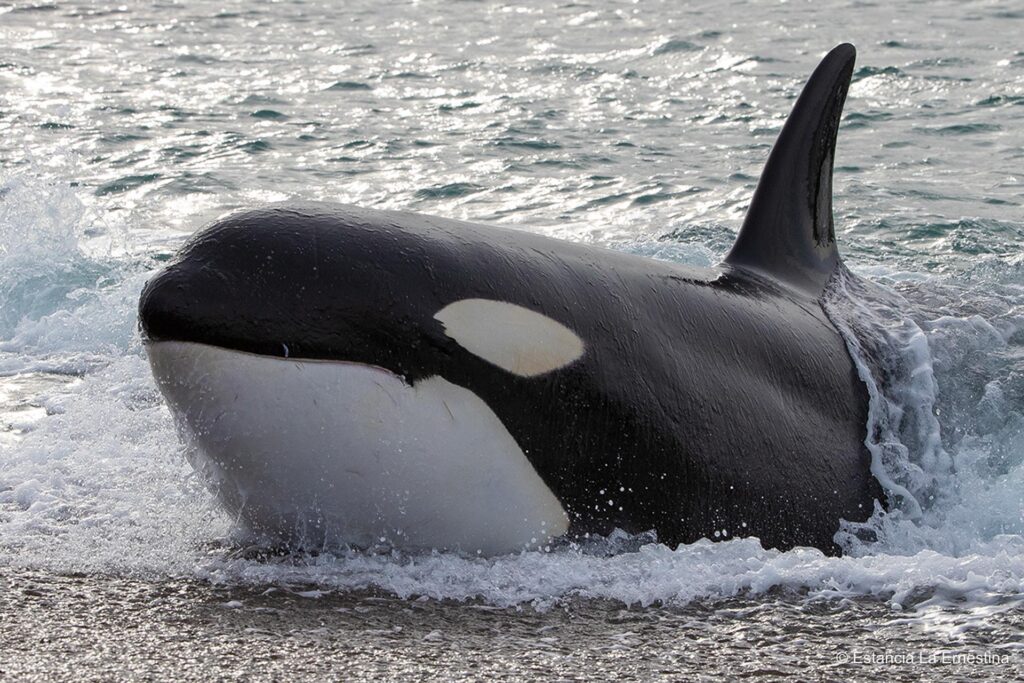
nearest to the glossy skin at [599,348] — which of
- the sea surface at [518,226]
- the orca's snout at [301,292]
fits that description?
the orca's snout at [301,292]

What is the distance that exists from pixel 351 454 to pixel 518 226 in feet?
31.8

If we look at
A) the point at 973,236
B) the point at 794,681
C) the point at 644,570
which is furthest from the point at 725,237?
the point at 794,681

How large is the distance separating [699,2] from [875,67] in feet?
23.6

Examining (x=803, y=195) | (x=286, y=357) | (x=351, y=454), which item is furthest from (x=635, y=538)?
(x=803, y=195)

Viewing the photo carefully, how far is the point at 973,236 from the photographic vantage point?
13.9 metres

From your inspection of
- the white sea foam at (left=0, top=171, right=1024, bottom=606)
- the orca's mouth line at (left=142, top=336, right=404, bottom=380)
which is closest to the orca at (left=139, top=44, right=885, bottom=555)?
the orca's mouth line at (left=142, top=336, right=404, bottom=380)

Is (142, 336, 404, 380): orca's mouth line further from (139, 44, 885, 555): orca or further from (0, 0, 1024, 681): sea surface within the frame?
(0, 0, 1024, 681): sea surface

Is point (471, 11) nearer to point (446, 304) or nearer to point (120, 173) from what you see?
point (120, 173)

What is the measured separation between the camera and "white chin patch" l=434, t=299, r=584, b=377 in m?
5.24

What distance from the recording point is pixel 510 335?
5352 millimetres

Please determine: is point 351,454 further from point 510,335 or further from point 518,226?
point 518,226

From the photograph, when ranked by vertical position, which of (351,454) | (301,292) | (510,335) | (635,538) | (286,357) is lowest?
(635,538)

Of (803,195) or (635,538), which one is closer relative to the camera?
(635,538)

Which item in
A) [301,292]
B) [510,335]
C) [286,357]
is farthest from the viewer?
[510,335]
